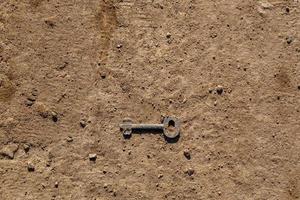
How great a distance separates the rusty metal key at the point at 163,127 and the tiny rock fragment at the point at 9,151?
0.92 meters

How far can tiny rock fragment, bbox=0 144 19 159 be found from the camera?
437 cm

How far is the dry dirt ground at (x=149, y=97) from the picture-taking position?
4.38 m

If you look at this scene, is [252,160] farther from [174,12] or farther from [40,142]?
[40,142]

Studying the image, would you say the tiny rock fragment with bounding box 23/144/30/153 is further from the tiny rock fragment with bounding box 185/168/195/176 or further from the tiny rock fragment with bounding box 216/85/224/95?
the tiny rock fragment with bounding box 216/85/224/95

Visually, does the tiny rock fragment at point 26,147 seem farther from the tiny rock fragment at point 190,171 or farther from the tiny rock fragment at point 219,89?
the tiny rock fragment at point 219,89

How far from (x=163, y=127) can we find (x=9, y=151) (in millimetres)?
1306

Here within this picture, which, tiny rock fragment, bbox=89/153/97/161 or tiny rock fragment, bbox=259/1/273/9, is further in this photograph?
tiny rock fragment, bbox=259/1/273/9

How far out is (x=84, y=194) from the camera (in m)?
4.35

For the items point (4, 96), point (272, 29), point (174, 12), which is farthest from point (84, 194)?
point (272, 29)

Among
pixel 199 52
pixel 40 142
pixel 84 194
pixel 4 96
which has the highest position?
pixel 199 52

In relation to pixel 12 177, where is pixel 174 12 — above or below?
above

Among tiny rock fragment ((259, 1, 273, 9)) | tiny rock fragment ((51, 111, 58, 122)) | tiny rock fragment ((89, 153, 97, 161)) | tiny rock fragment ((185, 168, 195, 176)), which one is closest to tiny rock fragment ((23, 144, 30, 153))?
tiny rock fragment ((51, 111, 58, 122))

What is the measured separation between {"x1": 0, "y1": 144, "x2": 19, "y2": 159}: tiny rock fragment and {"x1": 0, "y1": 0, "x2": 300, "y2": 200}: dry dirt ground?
1 cm

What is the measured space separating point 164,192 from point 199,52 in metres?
1.23
